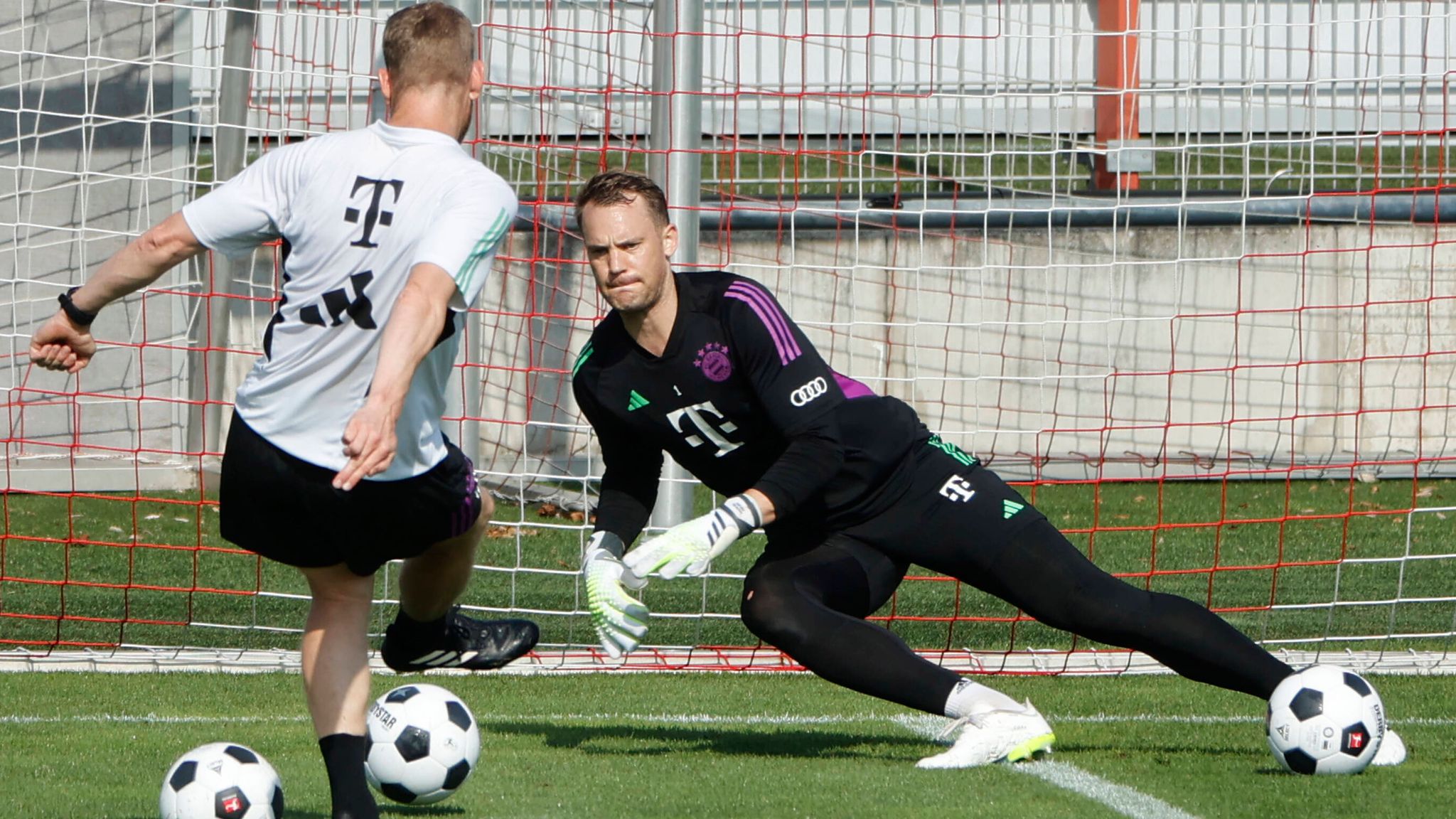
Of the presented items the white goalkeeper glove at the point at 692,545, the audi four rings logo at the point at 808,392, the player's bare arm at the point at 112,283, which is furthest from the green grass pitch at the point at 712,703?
the player's bare arm at the point at 112,283

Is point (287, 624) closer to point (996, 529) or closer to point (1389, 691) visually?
point (996, 529)

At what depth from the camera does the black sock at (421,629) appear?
4.55m

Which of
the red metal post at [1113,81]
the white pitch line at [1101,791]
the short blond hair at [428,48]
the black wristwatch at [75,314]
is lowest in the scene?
the white pitch line at [1101,791]

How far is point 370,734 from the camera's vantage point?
163 inches

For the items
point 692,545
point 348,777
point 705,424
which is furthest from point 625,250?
point 348,777

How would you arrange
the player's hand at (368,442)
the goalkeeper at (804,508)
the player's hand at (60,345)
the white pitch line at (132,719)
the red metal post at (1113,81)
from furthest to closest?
1. the red metal post at (1113,81)
2. the white pitch line at (132,719)
3. the goalkeeper at (804,508)
4. the player's hand at (60,345)
5. the player's hand at (368,442)

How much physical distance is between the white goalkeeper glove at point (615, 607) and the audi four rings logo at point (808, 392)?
0.61 meters

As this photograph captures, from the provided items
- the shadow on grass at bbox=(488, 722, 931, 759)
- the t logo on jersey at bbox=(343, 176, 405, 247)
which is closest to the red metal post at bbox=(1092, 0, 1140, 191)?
the shadow on grass at bbox=(488, 722, 931, 759)

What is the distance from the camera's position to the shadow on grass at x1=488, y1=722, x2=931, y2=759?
4.77m

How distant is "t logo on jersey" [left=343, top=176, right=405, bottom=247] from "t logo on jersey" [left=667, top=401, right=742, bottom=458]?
48.2 inches

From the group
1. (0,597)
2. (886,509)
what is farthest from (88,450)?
(886,509)

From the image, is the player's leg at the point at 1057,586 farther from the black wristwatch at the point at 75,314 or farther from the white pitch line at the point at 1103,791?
the black wristwatch at the point at 75,314

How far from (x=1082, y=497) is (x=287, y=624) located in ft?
15.2

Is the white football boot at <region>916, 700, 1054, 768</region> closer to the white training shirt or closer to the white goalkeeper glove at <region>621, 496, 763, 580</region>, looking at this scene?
the white goalkeeper glove at <region>621, 496, 763, 580</region>
